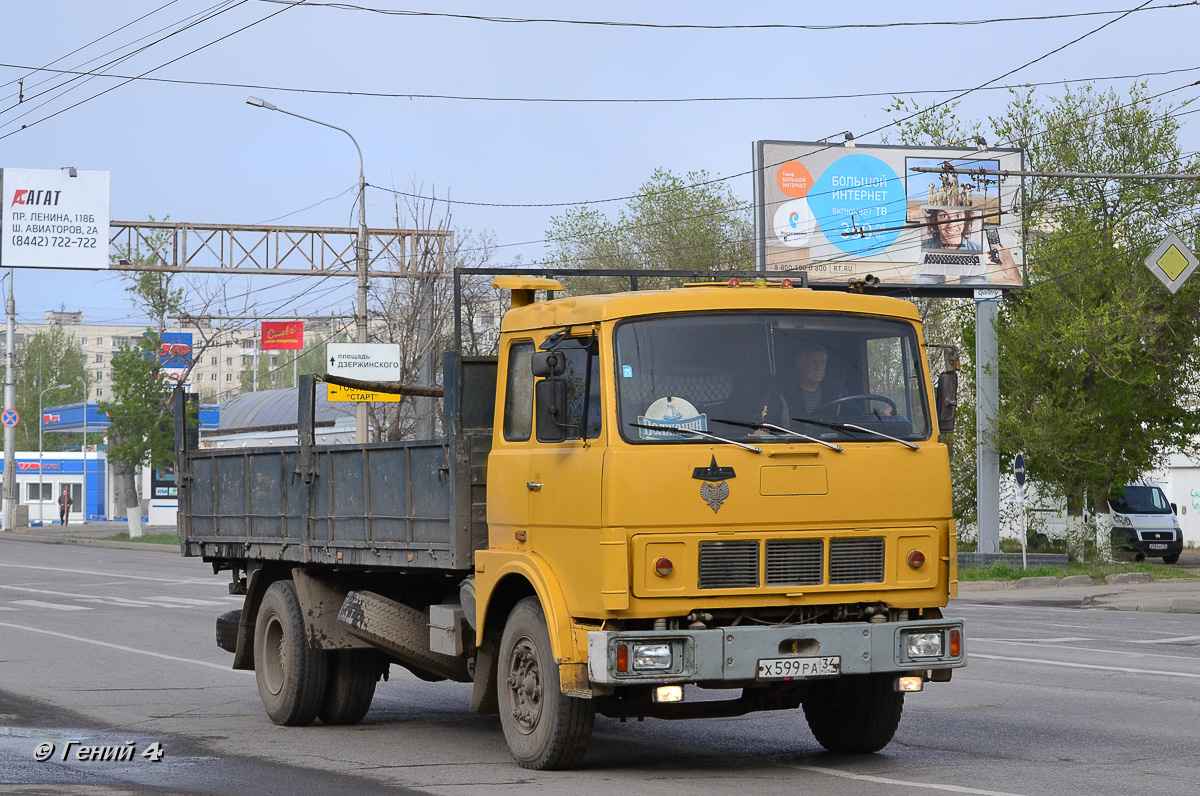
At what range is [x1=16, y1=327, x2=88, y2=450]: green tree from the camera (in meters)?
116

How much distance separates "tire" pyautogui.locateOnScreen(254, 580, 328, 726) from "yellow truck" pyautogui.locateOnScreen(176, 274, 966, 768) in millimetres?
1799

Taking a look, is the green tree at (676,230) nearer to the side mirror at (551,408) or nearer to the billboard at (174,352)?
the billboard at (174,352)

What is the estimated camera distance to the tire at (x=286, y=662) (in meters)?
10.6

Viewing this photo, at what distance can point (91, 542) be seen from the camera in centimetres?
4862

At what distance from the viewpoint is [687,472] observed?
7.72 m

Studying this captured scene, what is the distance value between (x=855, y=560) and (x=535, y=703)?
1882 mm

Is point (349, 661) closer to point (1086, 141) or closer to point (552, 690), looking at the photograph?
point (552, 690)

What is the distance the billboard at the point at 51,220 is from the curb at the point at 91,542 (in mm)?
8746

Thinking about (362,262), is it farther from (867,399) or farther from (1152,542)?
(867,399)

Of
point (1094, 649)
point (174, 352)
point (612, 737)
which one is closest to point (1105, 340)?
point (1094, 649)

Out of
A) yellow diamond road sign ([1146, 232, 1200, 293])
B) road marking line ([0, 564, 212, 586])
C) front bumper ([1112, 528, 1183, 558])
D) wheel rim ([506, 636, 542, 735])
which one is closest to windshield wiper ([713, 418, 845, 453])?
wheel rim ([506, 636, 542, 735])

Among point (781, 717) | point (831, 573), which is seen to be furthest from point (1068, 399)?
point (831, 573)

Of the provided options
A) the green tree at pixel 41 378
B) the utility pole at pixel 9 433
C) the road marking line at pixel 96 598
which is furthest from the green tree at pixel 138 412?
the green tree at pixel 41 378

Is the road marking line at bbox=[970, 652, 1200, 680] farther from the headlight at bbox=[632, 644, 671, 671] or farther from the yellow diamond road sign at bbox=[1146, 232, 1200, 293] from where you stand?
the yellow diamond road sign at bbox=[1146, 232, 1200, 293]
